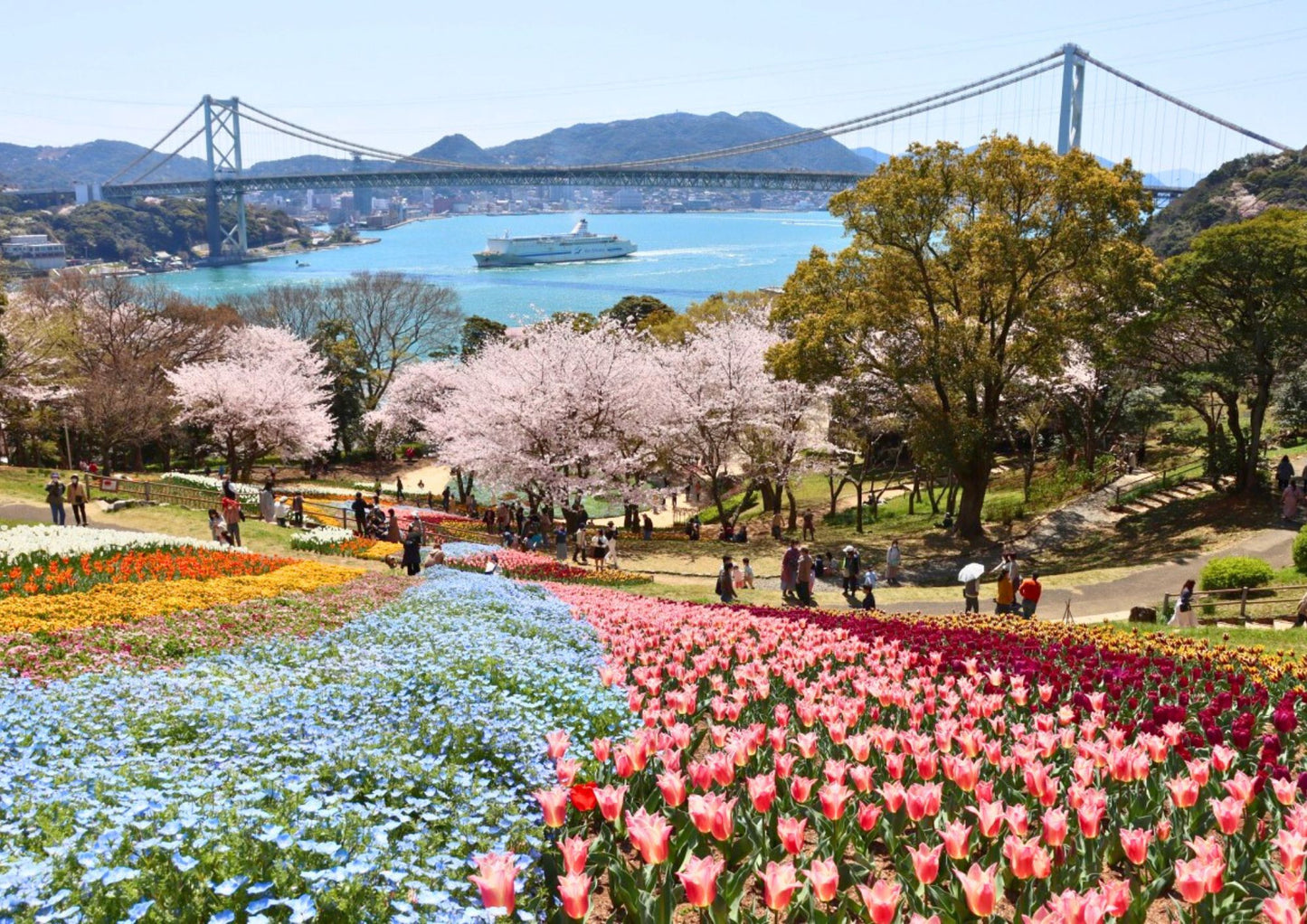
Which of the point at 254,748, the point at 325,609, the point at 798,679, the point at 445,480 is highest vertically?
the point at 254,748

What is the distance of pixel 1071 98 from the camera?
275ft

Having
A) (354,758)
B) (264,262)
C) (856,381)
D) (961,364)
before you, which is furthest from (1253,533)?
(264,262)

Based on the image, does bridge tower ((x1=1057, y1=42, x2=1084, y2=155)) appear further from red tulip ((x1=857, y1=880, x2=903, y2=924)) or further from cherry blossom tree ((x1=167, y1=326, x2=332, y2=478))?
red tulip ((x1=857, y1=880, x2=903, y2=924))

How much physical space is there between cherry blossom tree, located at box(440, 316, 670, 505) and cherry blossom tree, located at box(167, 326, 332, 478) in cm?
1268

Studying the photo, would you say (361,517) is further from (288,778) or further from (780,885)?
(780,885)

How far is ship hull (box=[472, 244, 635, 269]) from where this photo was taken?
158 metres

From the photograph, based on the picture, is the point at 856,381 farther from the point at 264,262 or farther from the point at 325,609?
the point at 264,262

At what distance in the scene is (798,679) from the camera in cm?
812

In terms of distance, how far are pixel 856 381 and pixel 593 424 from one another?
858 cm

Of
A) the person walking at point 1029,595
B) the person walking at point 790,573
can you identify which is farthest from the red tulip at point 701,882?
the person walking at point 790,573

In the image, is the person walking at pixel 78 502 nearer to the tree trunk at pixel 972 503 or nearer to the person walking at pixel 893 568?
the person walking at pixel 893 568

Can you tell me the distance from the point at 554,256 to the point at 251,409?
415 ft

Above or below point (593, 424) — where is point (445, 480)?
below

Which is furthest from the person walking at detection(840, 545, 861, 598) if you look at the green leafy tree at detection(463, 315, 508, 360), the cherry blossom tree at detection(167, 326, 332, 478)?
the green leafy tree at detection(463, 315, 508, 360)
